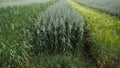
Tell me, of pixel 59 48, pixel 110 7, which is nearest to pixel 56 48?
pixel 59 48

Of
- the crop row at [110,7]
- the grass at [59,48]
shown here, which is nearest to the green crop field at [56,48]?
the grass at [59,48]

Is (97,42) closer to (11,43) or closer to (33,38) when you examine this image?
(33,38)

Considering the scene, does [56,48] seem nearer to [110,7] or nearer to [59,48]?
[59,48]

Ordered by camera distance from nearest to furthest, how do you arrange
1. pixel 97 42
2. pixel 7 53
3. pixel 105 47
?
pixel 7 53, pixel 105 47, pixel 97 42

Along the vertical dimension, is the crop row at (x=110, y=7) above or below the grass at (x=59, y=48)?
below

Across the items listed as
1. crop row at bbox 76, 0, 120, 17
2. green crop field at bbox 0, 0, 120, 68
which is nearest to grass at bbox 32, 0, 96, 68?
green crop field at bbox 0, 0, 120, 68

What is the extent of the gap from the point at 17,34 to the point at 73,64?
1.97 m

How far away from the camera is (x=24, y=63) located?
5734mm

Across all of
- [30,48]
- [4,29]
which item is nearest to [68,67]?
[30,48]

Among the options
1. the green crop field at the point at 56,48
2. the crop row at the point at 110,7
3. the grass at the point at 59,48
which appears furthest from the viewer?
the crop row at the point at 110,7

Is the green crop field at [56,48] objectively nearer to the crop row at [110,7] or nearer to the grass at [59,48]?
the grass at [59,48]

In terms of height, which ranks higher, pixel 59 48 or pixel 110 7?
pixel 59 48

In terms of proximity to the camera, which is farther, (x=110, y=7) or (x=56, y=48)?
(x=110, y=7)

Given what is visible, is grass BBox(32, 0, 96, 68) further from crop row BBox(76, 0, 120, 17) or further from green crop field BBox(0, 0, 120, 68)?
crop row BBox(76, 0, 120, 17)
